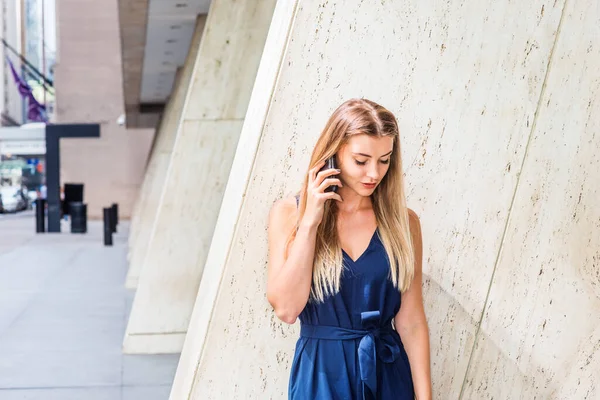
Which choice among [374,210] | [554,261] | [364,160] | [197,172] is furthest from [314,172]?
[197,172]

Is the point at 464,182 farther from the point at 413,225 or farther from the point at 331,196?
the point at 331,196

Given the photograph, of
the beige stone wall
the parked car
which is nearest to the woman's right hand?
the beige stone wall

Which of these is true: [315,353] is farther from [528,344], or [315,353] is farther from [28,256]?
[28,256]

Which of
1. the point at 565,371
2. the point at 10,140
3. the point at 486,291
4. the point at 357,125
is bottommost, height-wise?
the point at 10,140

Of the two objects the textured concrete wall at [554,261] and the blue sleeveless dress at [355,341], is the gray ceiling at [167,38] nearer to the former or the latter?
the textured concrete wall at [554,261]

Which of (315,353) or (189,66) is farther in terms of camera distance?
(189,66)

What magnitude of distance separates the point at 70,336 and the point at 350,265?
7709 mm

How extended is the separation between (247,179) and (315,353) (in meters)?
1.13

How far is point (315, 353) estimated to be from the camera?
128 inches

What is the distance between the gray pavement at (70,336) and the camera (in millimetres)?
7809

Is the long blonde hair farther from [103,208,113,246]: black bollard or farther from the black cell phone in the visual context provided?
[103,208,113,246]: black bollard

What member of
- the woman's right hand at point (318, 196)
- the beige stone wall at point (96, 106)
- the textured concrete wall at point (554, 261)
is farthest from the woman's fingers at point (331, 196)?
the beige stone wall at point (96, 106)

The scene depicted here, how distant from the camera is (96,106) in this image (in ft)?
142

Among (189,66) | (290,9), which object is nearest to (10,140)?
(189,66)
